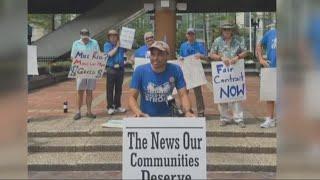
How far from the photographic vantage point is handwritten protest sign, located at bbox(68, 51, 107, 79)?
11258mm

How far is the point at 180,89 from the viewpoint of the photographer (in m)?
6.21

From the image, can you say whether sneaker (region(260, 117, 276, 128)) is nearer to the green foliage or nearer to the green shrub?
the green shrub

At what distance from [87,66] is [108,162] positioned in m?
3.28

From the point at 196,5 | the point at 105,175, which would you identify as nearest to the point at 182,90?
the point at 105,175

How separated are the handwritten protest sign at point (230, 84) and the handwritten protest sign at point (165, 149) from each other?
5.01m

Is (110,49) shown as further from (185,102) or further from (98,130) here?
(185,102)

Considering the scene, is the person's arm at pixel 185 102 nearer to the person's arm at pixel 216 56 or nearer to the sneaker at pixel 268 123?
the person's arm at pixel 216 56

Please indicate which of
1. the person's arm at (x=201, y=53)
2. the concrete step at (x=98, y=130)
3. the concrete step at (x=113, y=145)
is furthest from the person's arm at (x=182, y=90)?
the person's arm at (x=201, y=53)

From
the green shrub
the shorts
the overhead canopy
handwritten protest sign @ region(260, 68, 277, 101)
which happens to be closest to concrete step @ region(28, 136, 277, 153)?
handwritten protest sign @ region(260, 68, 277, 101)

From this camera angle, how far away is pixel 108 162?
27.8 feet

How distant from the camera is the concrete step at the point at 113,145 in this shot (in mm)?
9055

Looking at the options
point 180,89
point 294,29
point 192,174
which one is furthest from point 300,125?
point 180,89

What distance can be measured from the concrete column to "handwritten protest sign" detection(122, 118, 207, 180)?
42.3ft

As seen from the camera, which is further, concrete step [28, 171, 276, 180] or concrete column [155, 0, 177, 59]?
concrete column [155, 0, 177, 59]
